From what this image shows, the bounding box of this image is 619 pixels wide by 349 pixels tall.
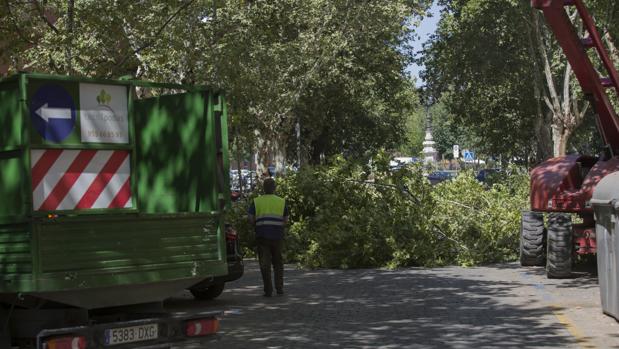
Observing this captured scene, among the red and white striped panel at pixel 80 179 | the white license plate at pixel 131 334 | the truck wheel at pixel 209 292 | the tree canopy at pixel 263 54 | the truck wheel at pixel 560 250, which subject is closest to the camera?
the red and white striped panel at pixel 80 179

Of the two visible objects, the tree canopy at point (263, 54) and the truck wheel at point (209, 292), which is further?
the tree canopy at point (263, 54)

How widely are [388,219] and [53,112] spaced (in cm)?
1253

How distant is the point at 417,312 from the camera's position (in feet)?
40.5

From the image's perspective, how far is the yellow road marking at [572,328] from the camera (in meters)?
9.78

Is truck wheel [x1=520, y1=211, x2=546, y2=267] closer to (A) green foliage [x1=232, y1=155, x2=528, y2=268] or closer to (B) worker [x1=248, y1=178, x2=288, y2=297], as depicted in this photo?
(A) green foliage [x1=232, y1=155, x2=528, y2=268]

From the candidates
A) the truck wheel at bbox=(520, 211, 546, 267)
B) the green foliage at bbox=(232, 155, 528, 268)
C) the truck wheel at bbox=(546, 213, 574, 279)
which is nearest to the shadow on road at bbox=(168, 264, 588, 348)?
the truck wheel at bbox=(546, 213, 574, 279)

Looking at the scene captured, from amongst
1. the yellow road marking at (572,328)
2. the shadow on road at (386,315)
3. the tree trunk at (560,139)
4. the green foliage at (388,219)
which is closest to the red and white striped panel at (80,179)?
the shadow on road at (386,315)

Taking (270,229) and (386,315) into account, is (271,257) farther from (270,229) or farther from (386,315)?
(386,315)

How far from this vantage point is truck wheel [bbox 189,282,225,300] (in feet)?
46.0

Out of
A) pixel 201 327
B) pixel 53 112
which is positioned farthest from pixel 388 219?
pixel 53 112

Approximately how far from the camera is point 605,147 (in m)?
15.6

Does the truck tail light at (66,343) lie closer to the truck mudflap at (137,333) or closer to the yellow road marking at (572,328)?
the truck mudflap at (137,333)

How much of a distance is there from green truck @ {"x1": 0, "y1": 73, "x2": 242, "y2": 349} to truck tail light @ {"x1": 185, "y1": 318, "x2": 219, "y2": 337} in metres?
0.01

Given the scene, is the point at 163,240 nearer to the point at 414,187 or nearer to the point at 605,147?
the point at 605,147
